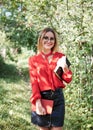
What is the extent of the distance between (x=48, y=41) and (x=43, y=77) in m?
0.49

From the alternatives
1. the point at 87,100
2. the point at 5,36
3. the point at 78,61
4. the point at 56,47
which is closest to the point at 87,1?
the point at 78,61

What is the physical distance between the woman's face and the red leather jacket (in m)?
0.18

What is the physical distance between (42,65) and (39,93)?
36 centimetres

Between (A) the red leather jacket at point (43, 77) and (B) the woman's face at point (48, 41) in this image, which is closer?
(A) the red leather jacket at point (43, 77)

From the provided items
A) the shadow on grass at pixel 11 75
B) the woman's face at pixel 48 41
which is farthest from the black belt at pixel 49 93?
the shadow on grass at pixel 11 75

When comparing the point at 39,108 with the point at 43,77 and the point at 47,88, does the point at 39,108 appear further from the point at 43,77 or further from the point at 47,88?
the point at 43,77

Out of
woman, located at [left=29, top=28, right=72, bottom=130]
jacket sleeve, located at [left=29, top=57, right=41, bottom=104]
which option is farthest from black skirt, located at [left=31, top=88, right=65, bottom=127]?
jacket sleeve, located at [left=29, top=57, right=41, bottom=104]

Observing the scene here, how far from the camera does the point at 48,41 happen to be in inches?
183

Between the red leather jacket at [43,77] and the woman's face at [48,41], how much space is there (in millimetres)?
175

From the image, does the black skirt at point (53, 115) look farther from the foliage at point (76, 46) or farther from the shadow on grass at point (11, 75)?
the shadow on grass at point (11, 75)

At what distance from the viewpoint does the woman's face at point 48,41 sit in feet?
15.2

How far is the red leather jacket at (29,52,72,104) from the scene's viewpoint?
4457 mm

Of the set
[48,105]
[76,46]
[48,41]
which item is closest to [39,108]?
[48,105]

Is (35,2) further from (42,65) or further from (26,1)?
(42,65)
